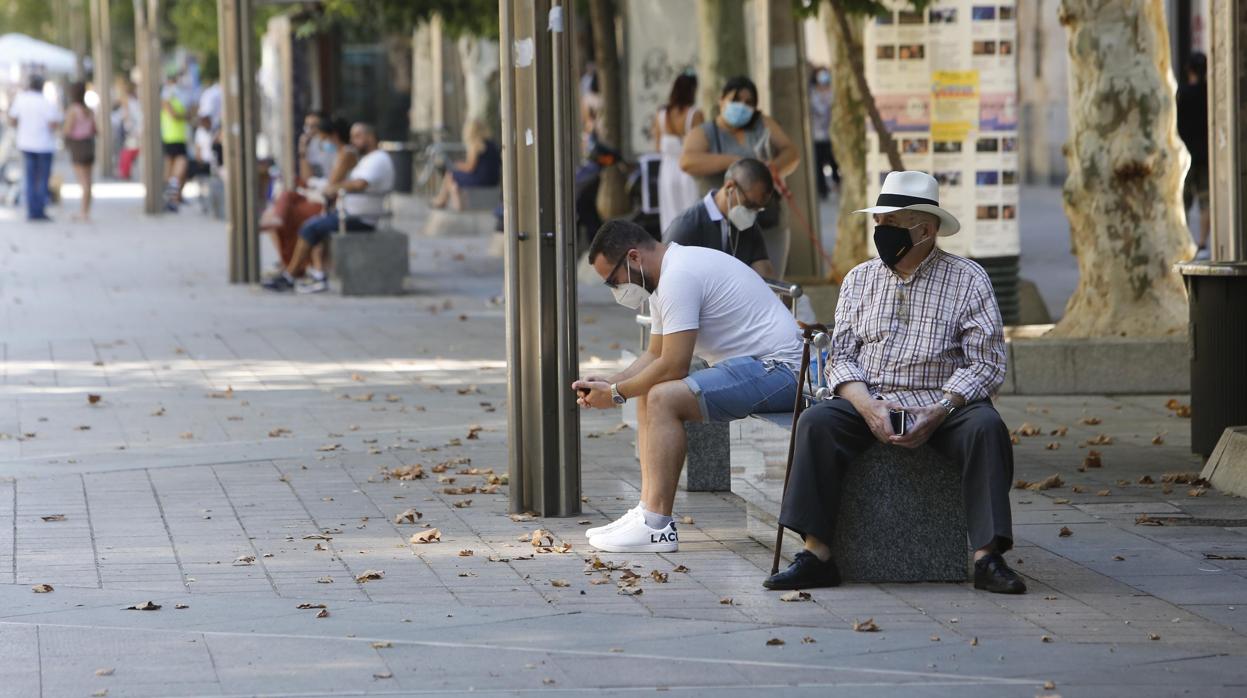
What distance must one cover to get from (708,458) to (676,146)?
6.65 meters

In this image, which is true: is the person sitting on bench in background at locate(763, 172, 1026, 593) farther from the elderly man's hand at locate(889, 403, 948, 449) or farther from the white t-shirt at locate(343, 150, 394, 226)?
the white t-shirt at locate(343, 150, 394, 226)

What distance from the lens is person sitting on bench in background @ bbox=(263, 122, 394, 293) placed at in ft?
57.0

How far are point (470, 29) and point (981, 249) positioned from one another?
11021mm

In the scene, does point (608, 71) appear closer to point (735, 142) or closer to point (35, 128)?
point (735, 142)

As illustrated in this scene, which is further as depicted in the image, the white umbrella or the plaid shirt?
the white umbrella

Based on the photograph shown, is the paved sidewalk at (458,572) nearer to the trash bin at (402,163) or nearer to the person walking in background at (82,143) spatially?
the person walking in background at (82,143)

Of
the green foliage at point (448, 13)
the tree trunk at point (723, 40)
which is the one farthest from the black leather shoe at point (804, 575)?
the green foliage at point (448, 13)

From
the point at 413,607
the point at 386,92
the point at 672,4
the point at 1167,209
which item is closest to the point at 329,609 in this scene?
the point at 413,607

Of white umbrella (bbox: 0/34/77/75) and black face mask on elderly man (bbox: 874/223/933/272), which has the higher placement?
white umbrella (bbox: 0/34/77/75)

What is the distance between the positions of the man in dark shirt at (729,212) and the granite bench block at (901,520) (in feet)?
8.48

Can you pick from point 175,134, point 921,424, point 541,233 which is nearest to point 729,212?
point 541,233

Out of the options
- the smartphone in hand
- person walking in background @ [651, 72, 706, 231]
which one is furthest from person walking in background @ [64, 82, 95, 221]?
the smartphone in hand

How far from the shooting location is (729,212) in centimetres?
917

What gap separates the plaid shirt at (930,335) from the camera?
21.4 feet
